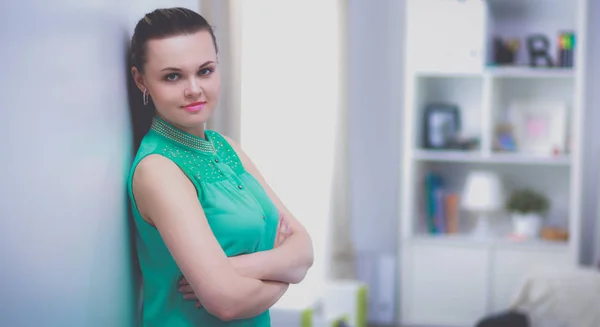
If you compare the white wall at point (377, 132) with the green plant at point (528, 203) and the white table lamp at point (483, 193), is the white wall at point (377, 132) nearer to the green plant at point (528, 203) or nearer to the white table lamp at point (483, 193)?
the white table lamp at point (483, 193)

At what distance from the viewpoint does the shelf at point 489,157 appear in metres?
4.13

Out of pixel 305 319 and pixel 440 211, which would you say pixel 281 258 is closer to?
pixel 305 319

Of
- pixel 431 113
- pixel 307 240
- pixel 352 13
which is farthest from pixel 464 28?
pixel 307 240

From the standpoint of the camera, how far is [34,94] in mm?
927

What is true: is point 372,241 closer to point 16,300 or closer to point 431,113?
point 431,113

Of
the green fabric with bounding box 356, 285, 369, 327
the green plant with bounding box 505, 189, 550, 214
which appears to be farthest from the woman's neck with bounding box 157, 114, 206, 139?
the green plant with bounding box 505, 189, 550, 214

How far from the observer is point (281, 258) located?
1322 mm

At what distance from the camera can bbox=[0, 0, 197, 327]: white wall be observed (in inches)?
34.5

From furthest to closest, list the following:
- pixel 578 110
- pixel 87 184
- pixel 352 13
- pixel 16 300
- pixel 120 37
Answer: pixel 352 13, pixel 578 110, pixel 120 37, pixel 87 184, pixel 16 300

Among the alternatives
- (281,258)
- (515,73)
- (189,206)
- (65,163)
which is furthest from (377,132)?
(65,163)

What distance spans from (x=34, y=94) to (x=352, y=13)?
4024 mm

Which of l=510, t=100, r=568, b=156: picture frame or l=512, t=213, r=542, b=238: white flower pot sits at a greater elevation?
l=510, t=100, r=568, b=156: picture frame

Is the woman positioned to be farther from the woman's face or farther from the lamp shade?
the lamp shade

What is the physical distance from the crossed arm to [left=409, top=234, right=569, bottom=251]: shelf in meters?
3.17
